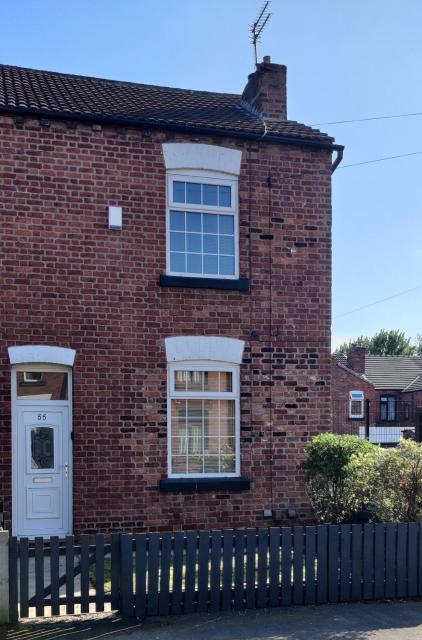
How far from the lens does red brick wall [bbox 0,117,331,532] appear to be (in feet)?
32.8

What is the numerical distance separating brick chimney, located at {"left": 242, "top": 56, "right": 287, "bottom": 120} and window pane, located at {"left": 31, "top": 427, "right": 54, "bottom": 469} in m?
7.05

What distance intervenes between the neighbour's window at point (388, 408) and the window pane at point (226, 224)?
3082 cm

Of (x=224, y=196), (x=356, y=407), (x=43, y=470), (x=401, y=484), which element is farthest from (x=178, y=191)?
(x=356, y=407)

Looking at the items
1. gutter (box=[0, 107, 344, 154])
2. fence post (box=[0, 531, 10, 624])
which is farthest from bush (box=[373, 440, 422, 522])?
gutter (box=[0, 107, 344, 154])

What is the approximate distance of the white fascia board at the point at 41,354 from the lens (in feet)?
31.9

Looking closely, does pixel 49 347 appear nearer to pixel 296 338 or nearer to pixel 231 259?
pixel 231 259

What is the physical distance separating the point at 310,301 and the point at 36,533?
5.73 meters

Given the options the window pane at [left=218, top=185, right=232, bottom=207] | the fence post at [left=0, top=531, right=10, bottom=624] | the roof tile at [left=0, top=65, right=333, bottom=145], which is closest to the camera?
the fence post at [left=0, top=531, right=10, bottom=624]

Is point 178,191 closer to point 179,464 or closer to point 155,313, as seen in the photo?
point 155,313

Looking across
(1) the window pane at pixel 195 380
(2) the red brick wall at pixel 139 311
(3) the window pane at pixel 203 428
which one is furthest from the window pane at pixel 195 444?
(1) the window pane at pixel 195 380

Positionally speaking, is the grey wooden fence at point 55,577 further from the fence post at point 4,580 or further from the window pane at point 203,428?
the window pane at point 203,428

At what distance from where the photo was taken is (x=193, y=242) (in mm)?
10836

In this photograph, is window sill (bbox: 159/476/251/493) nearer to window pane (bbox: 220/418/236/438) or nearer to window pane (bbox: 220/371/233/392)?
window pane (bbox: 220/418/236/438)

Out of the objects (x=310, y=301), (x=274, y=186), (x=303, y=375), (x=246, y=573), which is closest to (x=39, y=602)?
(x=246, y=573)
